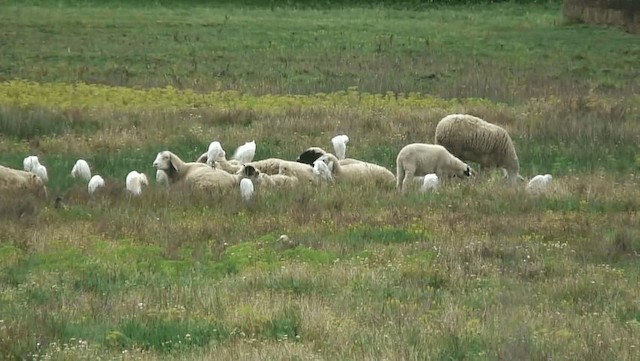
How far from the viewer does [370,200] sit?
600 inches

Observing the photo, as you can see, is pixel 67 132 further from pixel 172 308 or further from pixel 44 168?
pixel 172 308

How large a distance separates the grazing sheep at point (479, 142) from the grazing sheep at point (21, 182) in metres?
7.35

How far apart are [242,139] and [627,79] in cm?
1494

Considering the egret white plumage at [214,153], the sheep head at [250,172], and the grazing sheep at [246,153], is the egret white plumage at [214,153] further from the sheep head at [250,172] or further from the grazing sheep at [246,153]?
the sheep head at [250,172]

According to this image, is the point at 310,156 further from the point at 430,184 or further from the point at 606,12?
the point at 606,12

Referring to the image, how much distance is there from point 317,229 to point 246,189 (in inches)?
88.4

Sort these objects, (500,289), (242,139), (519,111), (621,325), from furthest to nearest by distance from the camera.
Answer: (519,111)
(242,139)
(500,289)
(621,325)

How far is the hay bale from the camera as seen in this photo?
42.9 meters

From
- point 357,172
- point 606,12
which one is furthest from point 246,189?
point 606,12

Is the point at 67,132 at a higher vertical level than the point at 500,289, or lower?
lower

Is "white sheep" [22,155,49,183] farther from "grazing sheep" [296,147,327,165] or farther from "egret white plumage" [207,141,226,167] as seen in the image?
"grazing sheep" [296,147,327,165]

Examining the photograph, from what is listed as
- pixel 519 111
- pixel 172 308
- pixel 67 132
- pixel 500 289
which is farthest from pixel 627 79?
pixel 172 308

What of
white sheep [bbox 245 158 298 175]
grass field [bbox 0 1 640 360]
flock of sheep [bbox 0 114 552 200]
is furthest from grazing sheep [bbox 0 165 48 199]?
white sheep [bbox 245 158 298 175]

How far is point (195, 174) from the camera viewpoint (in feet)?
53.4
